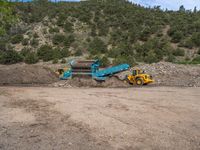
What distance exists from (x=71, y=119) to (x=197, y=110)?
4.95 meters

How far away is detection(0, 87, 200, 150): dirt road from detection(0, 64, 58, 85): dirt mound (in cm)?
513

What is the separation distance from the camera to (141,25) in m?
45.1

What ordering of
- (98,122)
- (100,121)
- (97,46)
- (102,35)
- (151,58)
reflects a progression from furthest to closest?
(102,35) → (97,46) → (151,58) → (100,121) → (98,122)

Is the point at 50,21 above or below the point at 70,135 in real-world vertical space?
above

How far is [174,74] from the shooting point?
20141 mm

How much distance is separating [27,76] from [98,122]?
11.4m

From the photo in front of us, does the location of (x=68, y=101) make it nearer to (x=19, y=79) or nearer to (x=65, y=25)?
(x=19, y=79)

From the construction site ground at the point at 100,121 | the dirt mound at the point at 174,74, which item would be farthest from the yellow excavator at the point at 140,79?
the construction site ground at the point at 100,121

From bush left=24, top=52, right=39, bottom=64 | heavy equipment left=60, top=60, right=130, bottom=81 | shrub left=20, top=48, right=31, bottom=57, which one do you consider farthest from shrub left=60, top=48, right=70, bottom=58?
heavy equipment left=60, top=60, right=130, bottom=81

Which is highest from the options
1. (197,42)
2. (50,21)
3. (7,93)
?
(50,21)

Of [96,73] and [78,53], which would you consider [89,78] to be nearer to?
[96,73]

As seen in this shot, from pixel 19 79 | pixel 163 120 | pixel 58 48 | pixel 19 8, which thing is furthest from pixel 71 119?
pixel 19 8

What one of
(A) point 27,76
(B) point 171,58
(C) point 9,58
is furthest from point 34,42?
(A) point 27,76

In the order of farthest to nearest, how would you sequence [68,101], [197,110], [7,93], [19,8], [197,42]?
[19,8], [197,42], [7,93], [68,101], [197,110]
